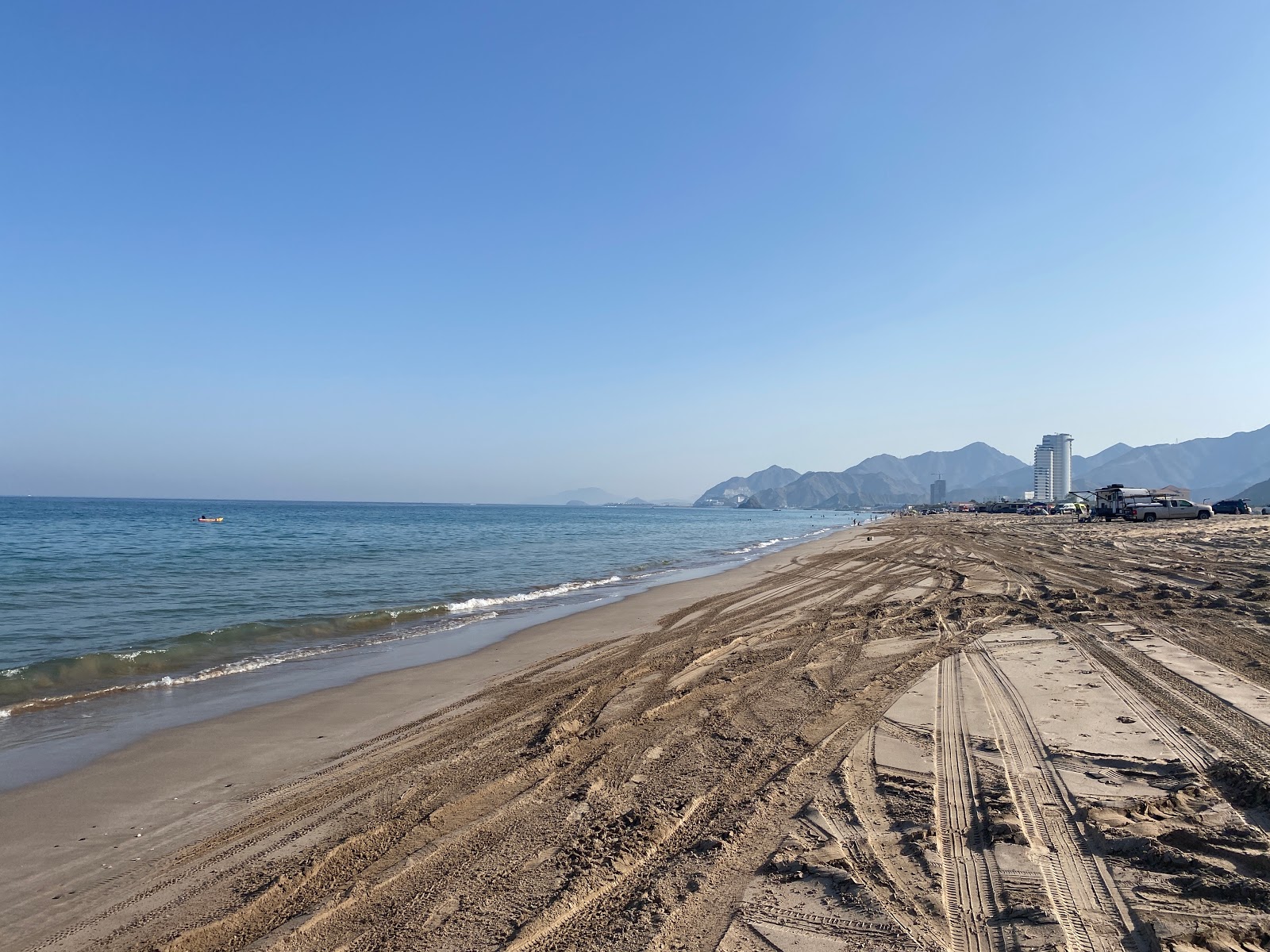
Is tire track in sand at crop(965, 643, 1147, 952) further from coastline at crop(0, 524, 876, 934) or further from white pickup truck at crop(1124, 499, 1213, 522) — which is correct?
white pickup truck at crop(1124, 499, 1213, 522)

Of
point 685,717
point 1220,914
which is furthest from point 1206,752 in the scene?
point 685,717

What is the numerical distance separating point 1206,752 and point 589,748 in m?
5.25

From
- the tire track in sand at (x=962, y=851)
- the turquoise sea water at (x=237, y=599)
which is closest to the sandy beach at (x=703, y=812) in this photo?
Answer: the tire track in sand at (x=962, y=851)

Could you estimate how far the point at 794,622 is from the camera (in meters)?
12.5

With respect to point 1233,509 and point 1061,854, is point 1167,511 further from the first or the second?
point 1061,854

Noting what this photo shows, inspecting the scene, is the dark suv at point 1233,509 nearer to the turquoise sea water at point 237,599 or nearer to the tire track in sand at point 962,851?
the turquoise sea water at point 237,599

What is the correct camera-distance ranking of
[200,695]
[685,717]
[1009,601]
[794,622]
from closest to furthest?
[685,717] → [200,695] → [794,622] → [1009,601]

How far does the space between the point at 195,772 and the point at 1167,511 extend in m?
53.3

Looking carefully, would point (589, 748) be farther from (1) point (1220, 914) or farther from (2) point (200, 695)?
(2) point (200, 695)

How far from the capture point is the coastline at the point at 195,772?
4688 millimetres

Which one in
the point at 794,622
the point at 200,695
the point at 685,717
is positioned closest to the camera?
the point at 685,717

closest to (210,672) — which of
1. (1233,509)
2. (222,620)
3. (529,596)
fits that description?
(222,620)

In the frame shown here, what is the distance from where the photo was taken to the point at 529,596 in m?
19.0

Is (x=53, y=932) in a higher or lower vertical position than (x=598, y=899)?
lower
